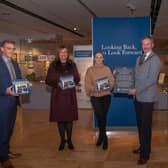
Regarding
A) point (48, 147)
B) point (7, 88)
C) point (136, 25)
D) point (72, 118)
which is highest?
point (136, 25)

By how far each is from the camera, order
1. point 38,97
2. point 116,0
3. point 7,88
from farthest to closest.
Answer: point 38,97
point 116,0
point 7,88

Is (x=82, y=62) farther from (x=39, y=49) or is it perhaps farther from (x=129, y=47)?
(x=129, y=47)

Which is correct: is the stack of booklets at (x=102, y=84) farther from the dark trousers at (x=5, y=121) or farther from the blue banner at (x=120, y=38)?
the dark trousers at (x=5, y=121)

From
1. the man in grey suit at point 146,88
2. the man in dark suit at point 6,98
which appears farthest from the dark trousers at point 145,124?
the man in dark suit at point 6,98

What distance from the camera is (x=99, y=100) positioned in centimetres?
552

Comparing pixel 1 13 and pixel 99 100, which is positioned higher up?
pixel 1 13

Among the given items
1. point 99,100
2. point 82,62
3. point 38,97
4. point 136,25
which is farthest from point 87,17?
point 99,100

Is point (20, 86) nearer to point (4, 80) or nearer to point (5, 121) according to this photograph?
point (4, 80)

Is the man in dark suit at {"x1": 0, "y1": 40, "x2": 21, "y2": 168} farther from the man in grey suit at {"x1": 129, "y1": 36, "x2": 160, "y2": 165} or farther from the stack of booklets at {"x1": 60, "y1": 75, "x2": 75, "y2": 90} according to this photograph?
the man in grey suit at {"x1": 129, "y1": 36, "x2": 160, "y2": 165}

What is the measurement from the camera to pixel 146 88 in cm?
457

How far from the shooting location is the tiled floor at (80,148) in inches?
195

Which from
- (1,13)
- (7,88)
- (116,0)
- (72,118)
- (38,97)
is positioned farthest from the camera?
(38,97)

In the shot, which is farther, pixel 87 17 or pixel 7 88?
pixel 87 17

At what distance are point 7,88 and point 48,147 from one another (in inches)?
69.8
